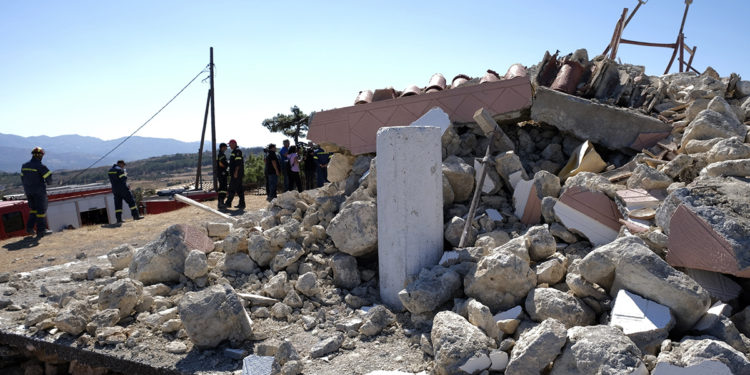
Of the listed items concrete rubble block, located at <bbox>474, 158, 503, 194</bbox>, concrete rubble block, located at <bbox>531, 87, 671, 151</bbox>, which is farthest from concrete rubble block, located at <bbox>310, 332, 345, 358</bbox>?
concrete rubble block, located at <bbox>531, 87, 671, 151</bbox>

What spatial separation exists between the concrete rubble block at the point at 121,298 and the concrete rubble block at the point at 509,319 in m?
3.43

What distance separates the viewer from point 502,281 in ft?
10.4

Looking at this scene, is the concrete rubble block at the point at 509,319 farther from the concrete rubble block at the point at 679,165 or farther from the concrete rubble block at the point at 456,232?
the concrete rubble block at the point at 679,165

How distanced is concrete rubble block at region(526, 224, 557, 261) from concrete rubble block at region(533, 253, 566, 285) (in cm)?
A: 19

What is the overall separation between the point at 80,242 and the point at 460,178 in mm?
7751

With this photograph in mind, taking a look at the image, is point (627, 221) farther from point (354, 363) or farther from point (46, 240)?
point (46, 240)

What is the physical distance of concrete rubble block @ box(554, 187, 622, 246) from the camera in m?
3.64

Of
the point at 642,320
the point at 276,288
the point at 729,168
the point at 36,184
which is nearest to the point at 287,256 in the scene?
the point at 276,288

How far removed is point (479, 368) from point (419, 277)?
1.12m

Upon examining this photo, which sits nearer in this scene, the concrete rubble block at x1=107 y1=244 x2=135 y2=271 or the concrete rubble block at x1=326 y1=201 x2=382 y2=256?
the concrete rubble block at x1=326 y1=201 x2=382 y2=256

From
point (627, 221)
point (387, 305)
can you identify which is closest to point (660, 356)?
point (627, 221)

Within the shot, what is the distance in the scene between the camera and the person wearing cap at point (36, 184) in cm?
841

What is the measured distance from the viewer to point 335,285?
14.2 ft

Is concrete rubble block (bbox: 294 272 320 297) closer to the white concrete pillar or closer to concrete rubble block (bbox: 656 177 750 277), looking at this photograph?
the white concrete pillar
